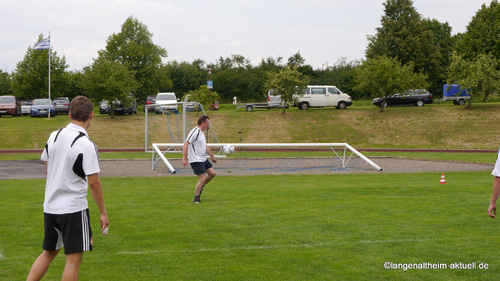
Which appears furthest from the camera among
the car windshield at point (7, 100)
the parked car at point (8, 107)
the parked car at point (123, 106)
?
the car windshield at point (7, 100)

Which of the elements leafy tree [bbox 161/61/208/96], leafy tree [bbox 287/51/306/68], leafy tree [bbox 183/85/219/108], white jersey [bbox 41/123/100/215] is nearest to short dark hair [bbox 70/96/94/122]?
white jersey [bbox 41/123/100/215]

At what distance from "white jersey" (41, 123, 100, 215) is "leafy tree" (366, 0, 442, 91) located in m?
58.2

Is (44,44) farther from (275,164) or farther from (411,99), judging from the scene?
(411,99)

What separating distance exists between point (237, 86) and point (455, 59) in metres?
40.3

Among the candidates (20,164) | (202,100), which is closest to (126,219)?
(20,164)

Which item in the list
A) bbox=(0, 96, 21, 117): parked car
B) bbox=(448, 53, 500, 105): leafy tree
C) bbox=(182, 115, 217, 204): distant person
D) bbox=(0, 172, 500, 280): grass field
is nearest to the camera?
bbox=(0, 172, 500, 280): grass field

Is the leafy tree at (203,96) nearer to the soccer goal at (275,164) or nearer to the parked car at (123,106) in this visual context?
the parked car at (123,106)

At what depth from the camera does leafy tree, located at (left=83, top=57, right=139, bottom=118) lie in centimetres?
4216

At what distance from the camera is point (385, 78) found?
138ft

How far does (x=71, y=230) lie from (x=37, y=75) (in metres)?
56.8

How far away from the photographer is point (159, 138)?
32.9m

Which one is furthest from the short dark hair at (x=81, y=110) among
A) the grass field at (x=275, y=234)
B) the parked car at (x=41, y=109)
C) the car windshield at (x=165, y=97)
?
the parked car at (x=41, y=109)

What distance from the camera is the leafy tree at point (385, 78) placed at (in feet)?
138

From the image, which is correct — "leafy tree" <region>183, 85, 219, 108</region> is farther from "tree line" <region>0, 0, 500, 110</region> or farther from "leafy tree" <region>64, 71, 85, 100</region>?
"leafy tree" <region>64, 71, 85, 100</region>
